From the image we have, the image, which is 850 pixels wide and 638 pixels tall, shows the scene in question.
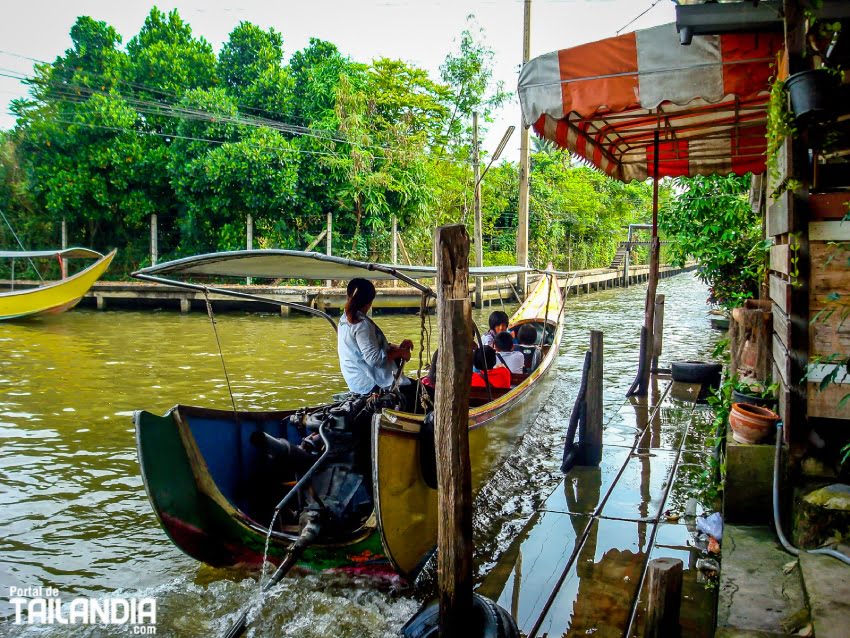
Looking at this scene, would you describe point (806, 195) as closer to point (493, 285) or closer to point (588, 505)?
point (588, 505)

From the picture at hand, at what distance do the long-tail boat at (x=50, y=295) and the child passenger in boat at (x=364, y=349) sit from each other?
12643 mm

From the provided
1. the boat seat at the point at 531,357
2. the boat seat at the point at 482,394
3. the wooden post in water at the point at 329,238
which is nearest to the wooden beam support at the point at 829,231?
the boat seat at the point at 482,394

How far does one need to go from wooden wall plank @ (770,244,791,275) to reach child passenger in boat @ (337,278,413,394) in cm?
247

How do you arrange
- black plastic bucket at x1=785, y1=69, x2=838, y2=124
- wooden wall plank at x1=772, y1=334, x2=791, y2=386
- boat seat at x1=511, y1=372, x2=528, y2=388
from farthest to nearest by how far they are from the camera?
boat seat at x1=511, y1=372, x2=528, y2=388 → wooden wall plank at x1=772, y1=334, x2=791, y2=386 → black plastic bucket at x1=785, y1=69, x2=838, y2=124

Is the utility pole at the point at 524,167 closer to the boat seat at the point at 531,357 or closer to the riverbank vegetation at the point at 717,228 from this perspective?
the riverbank vegetation at the point at 717,228

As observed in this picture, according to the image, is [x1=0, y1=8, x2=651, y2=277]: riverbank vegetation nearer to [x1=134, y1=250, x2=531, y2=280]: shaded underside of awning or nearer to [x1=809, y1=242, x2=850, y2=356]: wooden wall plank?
A: [x1=134, y1=250, x2=531, y2=280]: shaded underside of awning

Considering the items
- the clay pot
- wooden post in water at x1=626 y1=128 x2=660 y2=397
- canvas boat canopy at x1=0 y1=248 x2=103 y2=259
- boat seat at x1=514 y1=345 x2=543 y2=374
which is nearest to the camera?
the clay pot

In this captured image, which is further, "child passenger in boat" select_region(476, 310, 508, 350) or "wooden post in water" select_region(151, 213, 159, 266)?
"wooden post in water" select_region(151, 213, 159, 266)

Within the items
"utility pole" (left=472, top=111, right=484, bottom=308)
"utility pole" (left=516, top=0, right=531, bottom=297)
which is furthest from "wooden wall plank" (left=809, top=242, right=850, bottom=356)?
"utility pole" (left=472, top=111, right=484, bottom=308)

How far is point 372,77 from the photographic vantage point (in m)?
21.7

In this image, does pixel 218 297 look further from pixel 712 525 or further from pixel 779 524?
pixel 779 524

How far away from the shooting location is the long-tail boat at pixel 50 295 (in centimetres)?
1575

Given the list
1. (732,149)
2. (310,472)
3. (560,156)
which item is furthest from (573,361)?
(560,156)

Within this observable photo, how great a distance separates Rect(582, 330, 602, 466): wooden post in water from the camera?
5.86m
